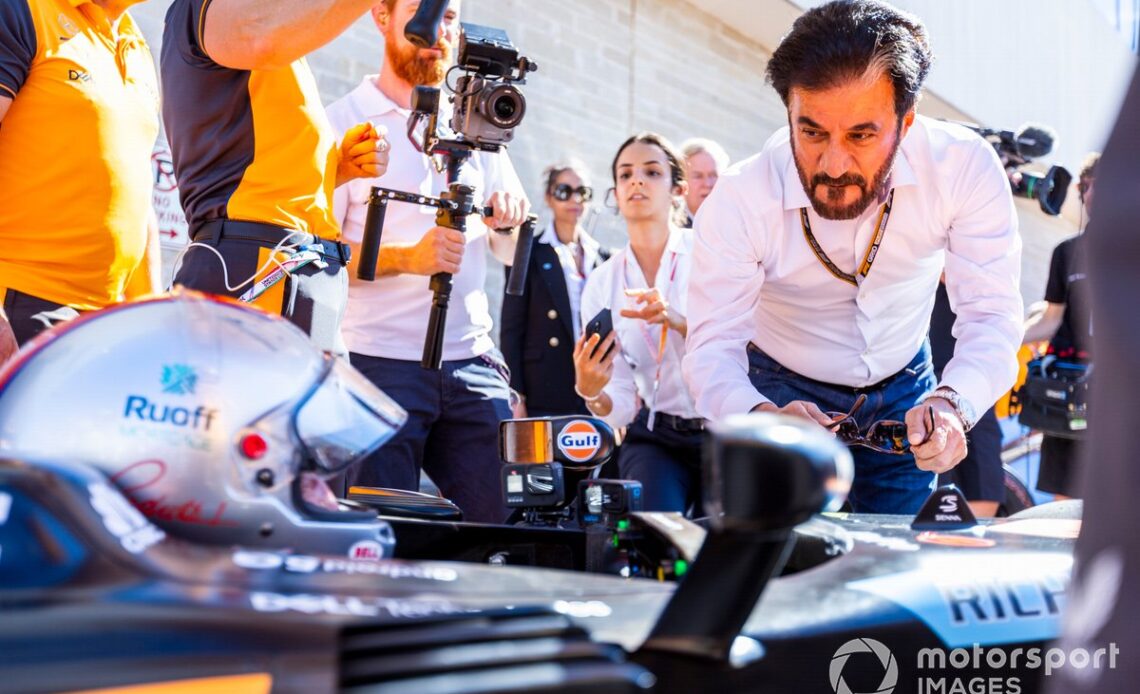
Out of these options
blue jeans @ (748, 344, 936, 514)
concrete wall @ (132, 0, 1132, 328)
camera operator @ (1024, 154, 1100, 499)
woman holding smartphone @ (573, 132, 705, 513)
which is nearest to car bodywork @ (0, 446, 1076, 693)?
blue jeans @ (748, 344, 936, 514)

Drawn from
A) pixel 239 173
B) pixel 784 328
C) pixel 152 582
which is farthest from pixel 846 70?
pixel 152 582

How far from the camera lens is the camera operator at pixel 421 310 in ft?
11.0

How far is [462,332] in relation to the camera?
11.8 feet

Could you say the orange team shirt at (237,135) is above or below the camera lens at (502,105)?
below

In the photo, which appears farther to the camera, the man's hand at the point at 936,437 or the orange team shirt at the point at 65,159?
the man's hand at the point at 936,437

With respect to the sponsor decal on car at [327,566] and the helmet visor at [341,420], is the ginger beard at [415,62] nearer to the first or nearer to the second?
the helmet visor at [341,420]

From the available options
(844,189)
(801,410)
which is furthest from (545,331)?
(801,410)

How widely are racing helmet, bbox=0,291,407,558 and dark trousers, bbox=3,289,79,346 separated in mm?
1026

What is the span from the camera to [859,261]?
3.08m

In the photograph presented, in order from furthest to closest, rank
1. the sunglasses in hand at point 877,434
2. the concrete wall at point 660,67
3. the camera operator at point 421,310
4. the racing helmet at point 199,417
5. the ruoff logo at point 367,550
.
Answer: the concrete wall at point 660,67, the camera operator at point 421,310, the sunglasses in hand at point 877,434, the ruoff logo at point 367,550, the racing helmet at point 199,417

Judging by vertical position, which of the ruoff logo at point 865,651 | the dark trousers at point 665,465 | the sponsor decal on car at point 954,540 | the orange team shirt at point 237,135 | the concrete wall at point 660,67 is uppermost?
the concrete wall at point 660,67

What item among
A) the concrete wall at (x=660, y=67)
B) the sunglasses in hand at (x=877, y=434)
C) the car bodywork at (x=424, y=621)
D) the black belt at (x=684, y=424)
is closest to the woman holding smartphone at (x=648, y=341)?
the black belt at (x=684, y=424)

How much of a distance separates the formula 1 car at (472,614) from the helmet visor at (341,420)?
207mm

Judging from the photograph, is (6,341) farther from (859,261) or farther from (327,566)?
(859,261)
